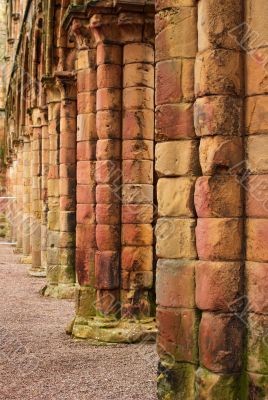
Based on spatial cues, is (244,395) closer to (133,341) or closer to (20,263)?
(133,341)

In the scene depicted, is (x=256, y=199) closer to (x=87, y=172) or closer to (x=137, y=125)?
(x=137, y=125)

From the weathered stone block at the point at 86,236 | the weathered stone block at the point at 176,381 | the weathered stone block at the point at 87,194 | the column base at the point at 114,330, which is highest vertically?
the weathered stone block at the point at 87,194

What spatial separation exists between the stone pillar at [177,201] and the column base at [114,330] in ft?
11.1

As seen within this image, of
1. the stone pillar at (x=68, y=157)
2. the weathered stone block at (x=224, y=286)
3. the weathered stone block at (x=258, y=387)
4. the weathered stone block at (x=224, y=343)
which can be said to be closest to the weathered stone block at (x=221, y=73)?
the weathered stone block at (x=224, y=286)

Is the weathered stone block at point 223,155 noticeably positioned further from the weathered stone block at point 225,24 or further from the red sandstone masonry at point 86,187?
the red sandstone masonry at point 86,187

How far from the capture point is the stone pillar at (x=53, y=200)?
13.2 metres

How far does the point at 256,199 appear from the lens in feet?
15.8

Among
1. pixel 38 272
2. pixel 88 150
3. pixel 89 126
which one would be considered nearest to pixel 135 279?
pixel 88 150

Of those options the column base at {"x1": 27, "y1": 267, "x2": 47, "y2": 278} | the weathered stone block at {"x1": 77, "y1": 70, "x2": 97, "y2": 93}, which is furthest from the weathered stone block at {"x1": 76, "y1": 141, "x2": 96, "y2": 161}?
the column base at {"x1": 27, "y1": 267, "x2": 47, "y2": 278}

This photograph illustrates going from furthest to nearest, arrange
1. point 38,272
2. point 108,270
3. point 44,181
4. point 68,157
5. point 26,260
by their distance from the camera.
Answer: point 26,260 < point 38,272 < point 44,181 < point 68,157 < point 108,270

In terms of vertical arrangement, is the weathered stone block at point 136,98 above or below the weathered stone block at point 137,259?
above

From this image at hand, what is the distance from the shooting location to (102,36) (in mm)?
9016

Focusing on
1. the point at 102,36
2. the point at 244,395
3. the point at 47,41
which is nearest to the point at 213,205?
the point at 244,395

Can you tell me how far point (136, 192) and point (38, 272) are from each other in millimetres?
8523
